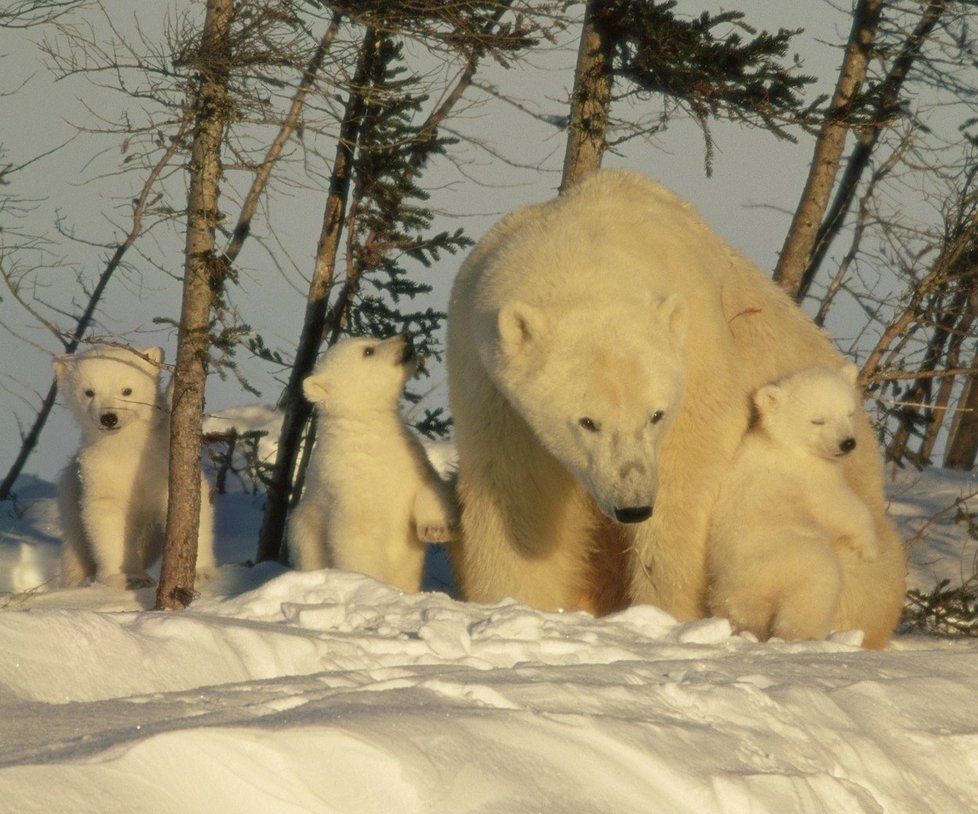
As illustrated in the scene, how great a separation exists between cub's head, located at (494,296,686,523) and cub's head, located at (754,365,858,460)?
744 millimetres

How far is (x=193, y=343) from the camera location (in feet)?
21.2

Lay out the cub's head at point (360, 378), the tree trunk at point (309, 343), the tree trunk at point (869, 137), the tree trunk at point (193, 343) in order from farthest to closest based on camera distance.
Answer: the tree trunk at point (869, 137) < the tree trunk at point (309, 343) < the tree trunk at point (193, 343) < the cub's head at point (360, 378)

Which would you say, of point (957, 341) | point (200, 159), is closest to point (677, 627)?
point (200, 159)

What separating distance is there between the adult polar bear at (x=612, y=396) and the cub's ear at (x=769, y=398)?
79 millimetres

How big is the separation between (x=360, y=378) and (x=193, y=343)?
0.97 metres

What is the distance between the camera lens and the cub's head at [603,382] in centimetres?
473

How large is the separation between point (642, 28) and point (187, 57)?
2.84 meters

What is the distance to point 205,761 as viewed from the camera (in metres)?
2.15

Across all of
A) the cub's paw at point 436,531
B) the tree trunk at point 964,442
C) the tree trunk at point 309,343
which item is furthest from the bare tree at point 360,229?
the tree trunk at point 964,442

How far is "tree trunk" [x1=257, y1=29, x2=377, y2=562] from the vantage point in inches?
318

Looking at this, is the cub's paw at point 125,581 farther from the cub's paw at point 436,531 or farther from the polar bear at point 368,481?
the cub's paw at point 436,531

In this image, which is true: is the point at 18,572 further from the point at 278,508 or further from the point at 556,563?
the point at 556,563

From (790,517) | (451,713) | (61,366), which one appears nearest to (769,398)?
(790,517)

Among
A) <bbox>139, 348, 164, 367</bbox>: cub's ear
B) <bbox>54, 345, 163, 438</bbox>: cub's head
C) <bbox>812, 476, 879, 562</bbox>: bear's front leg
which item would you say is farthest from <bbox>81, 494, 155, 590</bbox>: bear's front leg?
<bbox>812, 476, 879, 562</bbox>: bear's front leg
